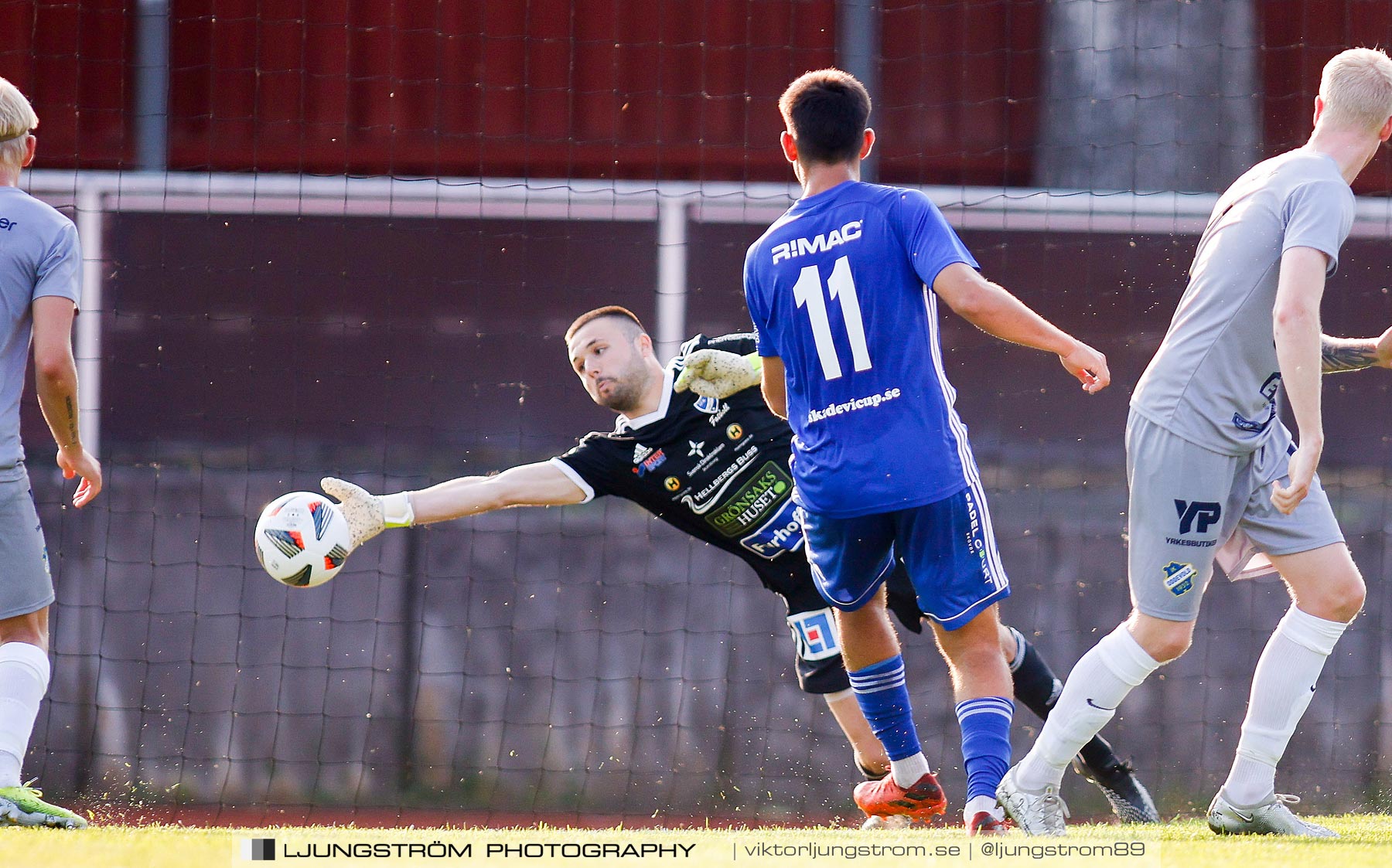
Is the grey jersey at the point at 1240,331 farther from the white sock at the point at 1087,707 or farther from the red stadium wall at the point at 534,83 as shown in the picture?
the red stadium wall at the point at 534,83

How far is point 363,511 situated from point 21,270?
109 centimetres

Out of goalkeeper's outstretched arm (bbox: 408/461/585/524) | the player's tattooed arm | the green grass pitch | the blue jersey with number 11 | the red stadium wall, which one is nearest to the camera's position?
the green grass pitch

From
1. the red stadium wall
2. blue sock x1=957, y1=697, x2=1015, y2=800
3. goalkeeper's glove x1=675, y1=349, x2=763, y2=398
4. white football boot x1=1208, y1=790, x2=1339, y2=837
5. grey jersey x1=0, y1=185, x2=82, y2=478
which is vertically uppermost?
the red stadium wall

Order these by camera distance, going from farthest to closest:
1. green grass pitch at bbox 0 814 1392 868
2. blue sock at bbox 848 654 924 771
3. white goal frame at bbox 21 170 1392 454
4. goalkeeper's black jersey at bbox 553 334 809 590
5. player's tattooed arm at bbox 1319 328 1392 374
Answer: white goal frame at bbox 21 170 1392 454, goalkeeper's black jersey at bbox 553 334 809 590, blue sock at bbox 848 654 924 771, player's tattooed arm at bbox 1319 328 1392 374, green grass pitch at bbox 0 814 1392 868

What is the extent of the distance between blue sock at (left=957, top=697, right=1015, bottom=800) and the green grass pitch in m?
0.15

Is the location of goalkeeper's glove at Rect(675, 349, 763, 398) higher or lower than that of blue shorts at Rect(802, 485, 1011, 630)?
higher

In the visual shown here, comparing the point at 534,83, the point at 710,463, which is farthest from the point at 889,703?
the point at 534,83

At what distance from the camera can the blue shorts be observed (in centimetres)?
324

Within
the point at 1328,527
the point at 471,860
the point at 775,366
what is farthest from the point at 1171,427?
the point at 471,860

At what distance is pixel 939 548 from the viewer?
128 inches

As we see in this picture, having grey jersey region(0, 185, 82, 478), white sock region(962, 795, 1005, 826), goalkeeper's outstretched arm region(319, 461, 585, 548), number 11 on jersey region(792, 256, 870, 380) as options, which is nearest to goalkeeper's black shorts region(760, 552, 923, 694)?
goalkeeper's outstretched arm region(319, 461, 585, 548)

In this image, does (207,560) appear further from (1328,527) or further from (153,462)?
(1328,527)

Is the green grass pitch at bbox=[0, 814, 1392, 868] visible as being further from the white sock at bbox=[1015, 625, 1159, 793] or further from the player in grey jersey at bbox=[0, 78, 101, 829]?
the player in grey jersey at bbox=[0, 78, 101, 829]

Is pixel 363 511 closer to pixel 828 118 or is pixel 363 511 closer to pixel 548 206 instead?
pixel 828 118
